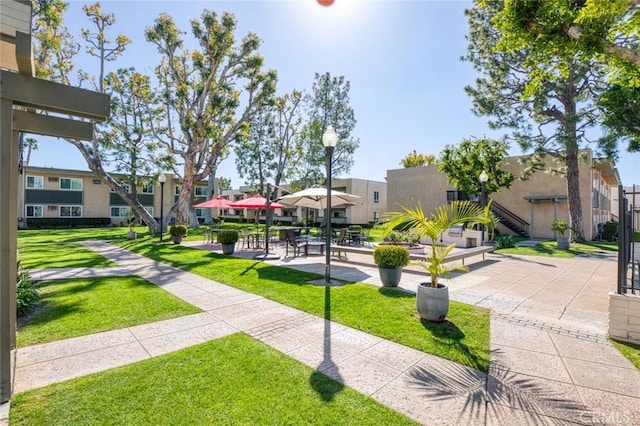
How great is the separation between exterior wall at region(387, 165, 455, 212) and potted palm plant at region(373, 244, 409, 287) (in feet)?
70.8

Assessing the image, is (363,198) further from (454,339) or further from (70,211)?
(454,339)

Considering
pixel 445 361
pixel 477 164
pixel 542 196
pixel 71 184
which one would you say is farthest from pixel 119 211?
pixel 542 196

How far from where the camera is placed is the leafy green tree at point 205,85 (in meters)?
19.2

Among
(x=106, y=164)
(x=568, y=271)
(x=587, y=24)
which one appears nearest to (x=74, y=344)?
(x=587, y=24)

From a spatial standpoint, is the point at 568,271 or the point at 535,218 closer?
the point at 568,271

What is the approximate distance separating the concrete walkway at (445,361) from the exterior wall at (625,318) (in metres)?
0.27

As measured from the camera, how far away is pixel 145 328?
4883 millimetres

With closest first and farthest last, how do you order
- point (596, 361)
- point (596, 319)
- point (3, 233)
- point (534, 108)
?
1. point (3, 233)
2. point (596, 361)
3. point (596, 319)
4. point (534, 108)

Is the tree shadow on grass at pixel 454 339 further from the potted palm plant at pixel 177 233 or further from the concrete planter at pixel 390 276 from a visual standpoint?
the potted palm plant at pixel 177 233

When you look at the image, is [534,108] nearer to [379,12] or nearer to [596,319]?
[379,12]

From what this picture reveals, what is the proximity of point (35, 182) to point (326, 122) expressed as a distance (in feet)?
99.8

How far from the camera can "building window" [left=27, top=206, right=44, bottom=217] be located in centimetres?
3094

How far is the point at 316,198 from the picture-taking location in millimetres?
12773

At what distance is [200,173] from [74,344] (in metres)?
18.9
